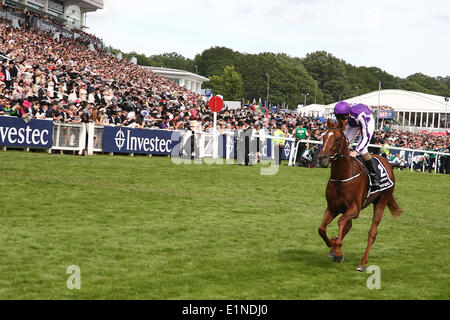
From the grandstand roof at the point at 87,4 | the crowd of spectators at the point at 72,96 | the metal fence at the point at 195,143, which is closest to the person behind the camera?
the metal fence at the point at 195,143

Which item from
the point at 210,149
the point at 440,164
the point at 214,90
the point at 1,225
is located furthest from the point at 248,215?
the point at 214,90

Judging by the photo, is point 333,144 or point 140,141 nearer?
point 333,144

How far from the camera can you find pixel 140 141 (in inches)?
1042

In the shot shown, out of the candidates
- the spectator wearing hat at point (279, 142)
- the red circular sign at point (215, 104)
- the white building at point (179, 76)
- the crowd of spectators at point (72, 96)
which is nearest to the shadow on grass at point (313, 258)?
the crowd of spectators at point (72, 96)

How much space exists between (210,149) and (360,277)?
2025 centimetres

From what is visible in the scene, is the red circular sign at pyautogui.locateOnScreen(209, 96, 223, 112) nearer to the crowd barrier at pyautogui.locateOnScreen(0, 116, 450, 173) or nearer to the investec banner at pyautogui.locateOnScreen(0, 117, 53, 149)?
the crowd barrier at pyautogui.locateOnScreen(0, 116, 450, 173)

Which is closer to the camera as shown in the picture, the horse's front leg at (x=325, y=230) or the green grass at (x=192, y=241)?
the green grass at (x=192, y=241)

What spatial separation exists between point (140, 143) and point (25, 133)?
19.2 ft

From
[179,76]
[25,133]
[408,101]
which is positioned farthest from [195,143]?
[408,101]

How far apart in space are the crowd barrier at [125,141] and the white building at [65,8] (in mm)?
36018

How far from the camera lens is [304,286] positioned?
6.78m

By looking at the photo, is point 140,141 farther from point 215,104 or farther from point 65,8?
point 65,8

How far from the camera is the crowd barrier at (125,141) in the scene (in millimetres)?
22047

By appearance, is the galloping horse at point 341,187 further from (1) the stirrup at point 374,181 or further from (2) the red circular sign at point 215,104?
(2) the red circular sign at point 215,104
